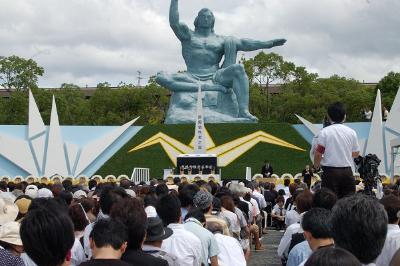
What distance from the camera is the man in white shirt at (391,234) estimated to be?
489 cm

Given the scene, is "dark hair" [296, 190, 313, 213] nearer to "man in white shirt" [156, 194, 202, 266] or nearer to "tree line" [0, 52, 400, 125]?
"man in white shirt" [156, 194, 202, 266]

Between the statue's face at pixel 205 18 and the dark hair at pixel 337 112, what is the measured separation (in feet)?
90.3

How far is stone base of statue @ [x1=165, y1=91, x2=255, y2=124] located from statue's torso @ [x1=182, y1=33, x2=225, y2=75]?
4.68ft

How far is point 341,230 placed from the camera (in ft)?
11.6

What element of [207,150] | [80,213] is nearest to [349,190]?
[80,213]

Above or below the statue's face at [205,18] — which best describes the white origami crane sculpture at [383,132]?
below

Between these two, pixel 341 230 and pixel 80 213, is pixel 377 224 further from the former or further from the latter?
pixel 80 213

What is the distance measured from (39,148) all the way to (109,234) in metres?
27.9

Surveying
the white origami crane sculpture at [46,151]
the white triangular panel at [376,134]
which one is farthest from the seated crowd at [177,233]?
the white origami crane sculpture at [46,151]

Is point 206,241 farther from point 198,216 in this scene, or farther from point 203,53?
point 203,53

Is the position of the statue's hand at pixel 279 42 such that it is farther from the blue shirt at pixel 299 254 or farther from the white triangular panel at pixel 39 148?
the blue shirt at pixel 299 254

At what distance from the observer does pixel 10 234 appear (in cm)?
461

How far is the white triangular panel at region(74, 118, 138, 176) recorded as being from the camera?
103 ft

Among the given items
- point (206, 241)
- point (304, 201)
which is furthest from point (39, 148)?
point (206, 241)
